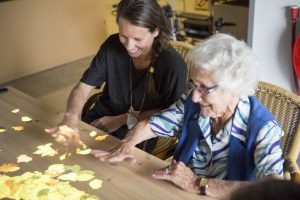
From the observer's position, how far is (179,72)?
6.43ft

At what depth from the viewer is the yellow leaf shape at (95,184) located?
1345mm

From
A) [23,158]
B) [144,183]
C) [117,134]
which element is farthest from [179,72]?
[23,158]

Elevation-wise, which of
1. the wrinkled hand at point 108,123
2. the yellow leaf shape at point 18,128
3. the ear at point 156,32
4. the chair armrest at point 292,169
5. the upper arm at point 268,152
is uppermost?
the ear at point 156,32

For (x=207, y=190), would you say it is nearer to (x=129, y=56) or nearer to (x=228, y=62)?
(x=228, y=62)

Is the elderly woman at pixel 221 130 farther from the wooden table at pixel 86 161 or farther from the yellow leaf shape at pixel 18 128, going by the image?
the yellow leaf shape at pixel 18 128

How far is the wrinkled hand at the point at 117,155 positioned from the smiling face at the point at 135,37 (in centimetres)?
58

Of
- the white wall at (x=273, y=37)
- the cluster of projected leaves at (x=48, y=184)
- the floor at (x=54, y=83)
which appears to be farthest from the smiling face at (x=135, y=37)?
the floor at (x=54, y=83)

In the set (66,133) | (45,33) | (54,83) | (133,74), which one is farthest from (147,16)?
(45,33)

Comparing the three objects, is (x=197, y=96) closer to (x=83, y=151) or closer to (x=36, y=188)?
(x=83, y=151)

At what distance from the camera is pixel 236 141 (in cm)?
143

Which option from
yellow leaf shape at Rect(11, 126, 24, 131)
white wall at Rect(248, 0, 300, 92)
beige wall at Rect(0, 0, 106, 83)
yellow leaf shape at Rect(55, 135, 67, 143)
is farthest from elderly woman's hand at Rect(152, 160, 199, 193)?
beige wall at Rect(0, 0, 106, 83)

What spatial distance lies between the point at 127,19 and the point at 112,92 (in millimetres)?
537

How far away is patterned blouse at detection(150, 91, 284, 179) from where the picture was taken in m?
1.30

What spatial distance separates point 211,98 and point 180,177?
1.06 ft
